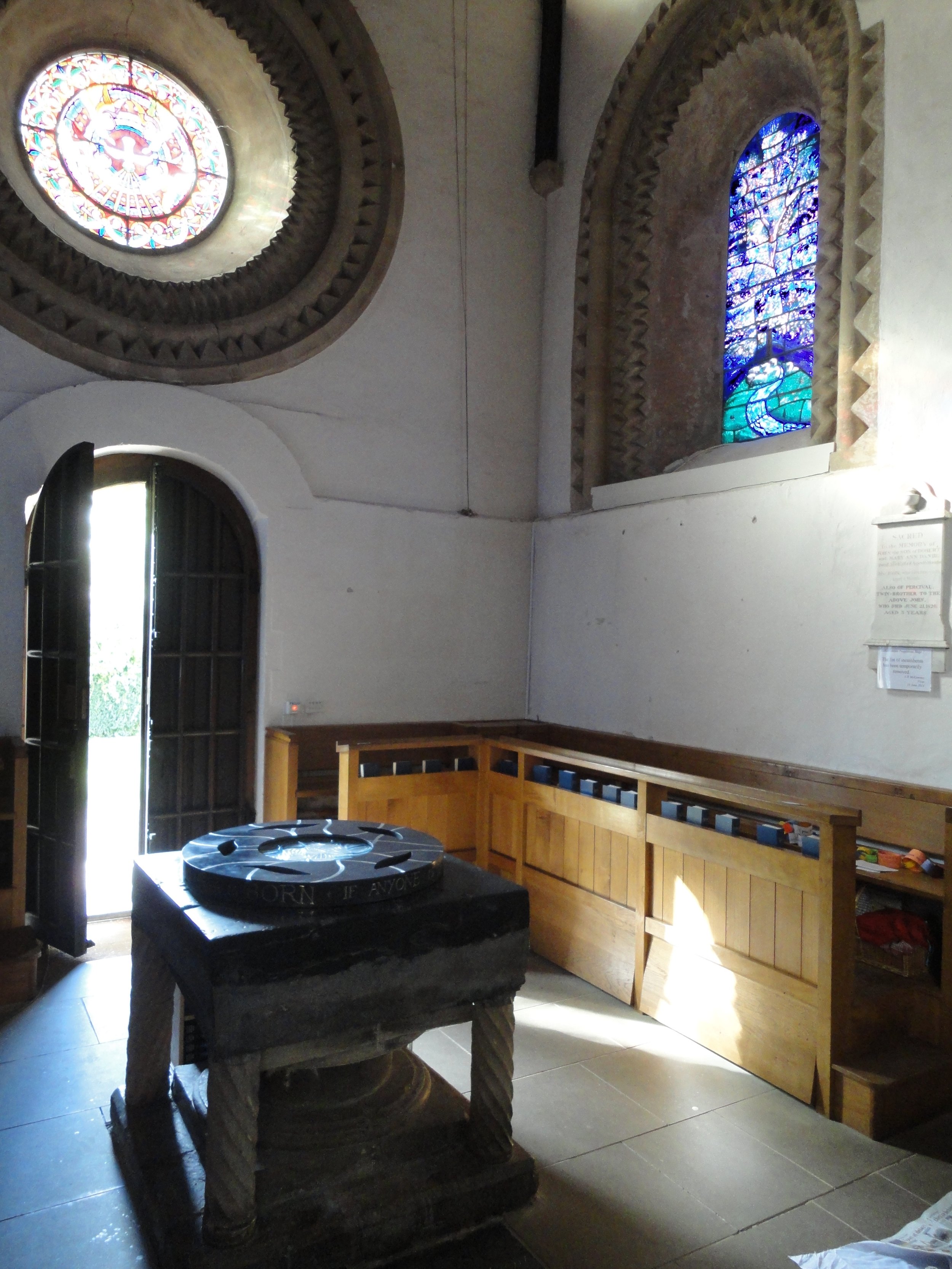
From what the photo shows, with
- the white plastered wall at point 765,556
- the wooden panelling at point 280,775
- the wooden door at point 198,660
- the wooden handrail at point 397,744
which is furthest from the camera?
the wooden door at point 198,660

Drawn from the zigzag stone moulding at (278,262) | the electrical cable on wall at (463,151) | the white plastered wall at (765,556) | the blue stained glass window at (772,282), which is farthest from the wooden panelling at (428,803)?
the blue stained glass window at (772,282)

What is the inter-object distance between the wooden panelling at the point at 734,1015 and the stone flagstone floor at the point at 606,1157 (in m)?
0.07

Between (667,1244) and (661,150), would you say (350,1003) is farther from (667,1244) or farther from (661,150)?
(661,150)

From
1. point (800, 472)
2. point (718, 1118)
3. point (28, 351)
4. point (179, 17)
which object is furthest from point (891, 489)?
point (179, 17)

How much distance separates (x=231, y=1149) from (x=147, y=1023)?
0.78m

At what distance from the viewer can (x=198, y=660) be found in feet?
16.5

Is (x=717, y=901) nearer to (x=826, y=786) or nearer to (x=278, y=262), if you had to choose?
(x=826, y=786)

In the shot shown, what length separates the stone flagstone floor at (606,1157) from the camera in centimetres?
224

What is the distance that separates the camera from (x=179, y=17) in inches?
187

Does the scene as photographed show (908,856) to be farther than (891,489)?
No

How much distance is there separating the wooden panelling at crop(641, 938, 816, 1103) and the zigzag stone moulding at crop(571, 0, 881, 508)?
9.70 feet

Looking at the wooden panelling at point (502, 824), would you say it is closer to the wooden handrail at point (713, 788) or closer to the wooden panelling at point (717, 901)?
the wooden handrail at point (713, 788)

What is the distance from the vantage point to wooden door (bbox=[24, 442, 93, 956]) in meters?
4.01

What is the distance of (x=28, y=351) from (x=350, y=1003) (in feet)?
12.0
